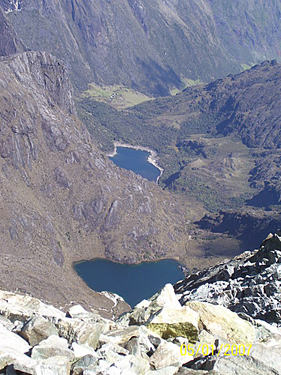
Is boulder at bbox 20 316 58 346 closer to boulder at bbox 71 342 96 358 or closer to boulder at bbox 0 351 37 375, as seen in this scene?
boulder at bbox 71 342 96 358

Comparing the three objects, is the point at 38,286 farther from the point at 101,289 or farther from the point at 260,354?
the point at 260,354

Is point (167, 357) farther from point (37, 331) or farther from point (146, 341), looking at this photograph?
point (37, 331)

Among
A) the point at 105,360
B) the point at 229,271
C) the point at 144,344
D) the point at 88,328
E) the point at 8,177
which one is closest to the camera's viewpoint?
the point at 105,360

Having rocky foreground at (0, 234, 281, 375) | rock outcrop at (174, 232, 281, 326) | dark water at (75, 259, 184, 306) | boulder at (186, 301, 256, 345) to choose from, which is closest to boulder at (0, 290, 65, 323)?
rocky foreground at (0, 234, 281, 375)

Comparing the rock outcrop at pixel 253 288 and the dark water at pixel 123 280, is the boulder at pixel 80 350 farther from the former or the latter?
the dark water at pixel 123 280

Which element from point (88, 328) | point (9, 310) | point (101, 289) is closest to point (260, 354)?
point (88, 328)

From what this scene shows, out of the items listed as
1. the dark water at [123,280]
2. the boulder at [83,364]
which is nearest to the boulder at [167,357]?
the boulder at [83,364]
